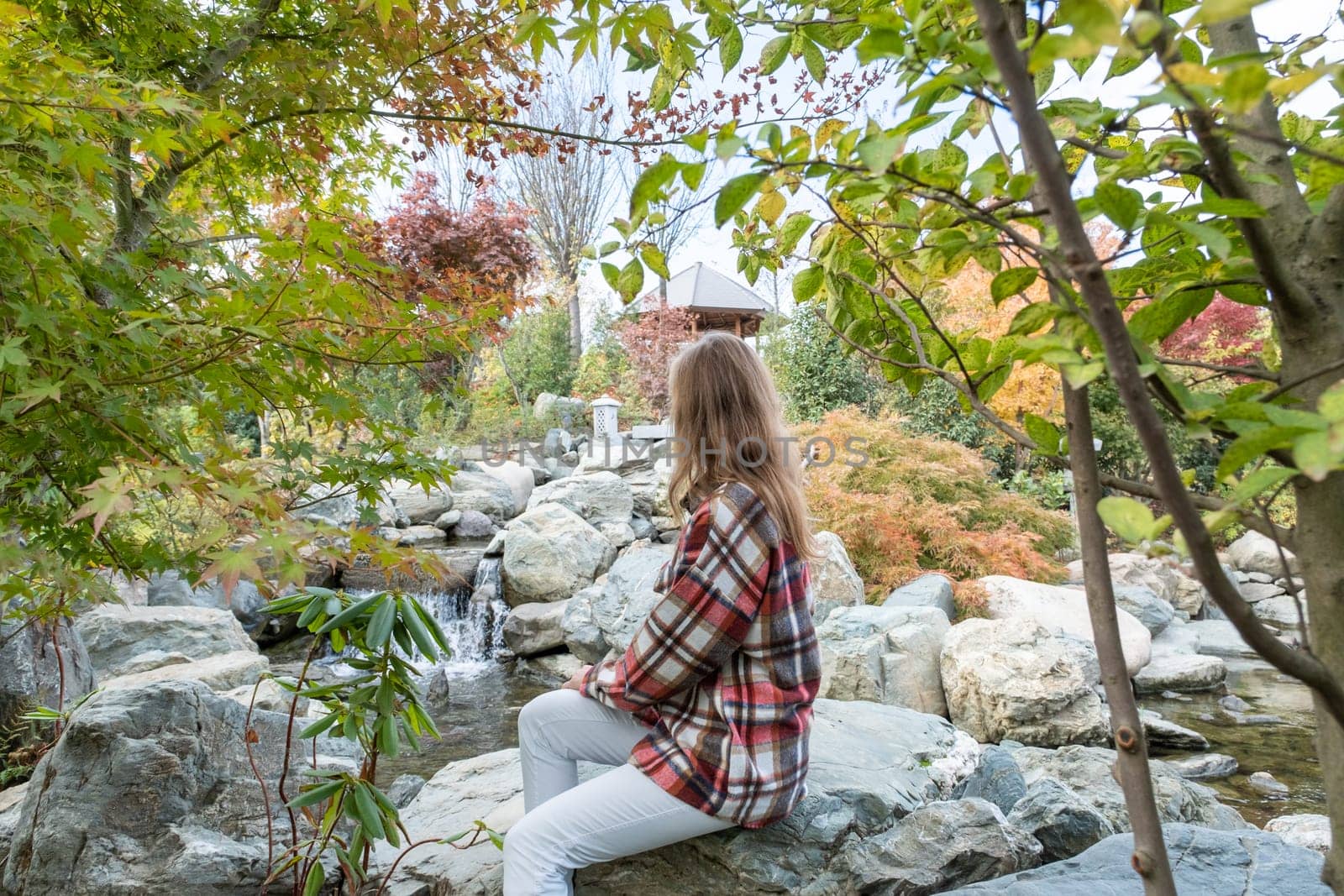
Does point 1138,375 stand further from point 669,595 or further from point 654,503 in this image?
point 654,503

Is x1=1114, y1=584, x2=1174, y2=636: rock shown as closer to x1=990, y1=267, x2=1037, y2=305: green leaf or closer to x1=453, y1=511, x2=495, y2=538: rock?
x1=453, y1=511, x2=495, y2=538: rock

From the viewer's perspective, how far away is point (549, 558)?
7.45 meters

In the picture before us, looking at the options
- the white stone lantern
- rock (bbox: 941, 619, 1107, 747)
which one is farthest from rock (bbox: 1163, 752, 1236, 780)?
the white stone lantern

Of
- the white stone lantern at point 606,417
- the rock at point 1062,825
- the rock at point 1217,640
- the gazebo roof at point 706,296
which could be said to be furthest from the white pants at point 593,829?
the gazebo roof at point 706,296

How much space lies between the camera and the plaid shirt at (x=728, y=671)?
5.16 feet

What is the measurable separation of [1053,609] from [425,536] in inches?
261

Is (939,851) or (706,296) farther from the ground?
(706,296)

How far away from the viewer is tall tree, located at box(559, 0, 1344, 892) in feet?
1.54

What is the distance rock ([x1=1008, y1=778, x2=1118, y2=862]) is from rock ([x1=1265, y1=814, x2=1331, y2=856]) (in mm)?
1778

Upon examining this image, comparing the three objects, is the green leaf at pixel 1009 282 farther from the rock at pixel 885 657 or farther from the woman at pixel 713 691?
the rock at pixel 885 657

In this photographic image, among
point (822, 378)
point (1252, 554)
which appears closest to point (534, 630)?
point (822, 378)

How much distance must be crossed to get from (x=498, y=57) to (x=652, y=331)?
13.6m

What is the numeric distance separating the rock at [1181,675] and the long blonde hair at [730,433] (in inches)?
202

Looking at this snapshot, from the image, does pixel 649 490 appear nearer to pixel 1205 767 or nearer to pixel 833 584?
pixel 833 584
